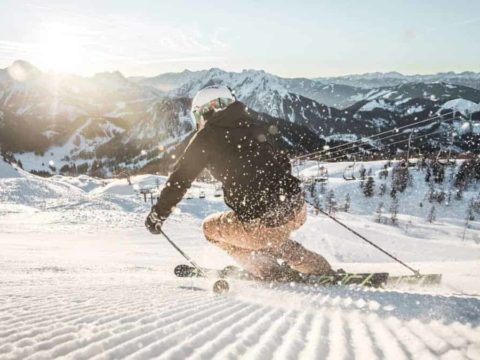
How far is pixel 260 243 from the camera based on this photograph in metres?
5.66

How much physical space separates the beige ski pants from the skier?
0.6 inches

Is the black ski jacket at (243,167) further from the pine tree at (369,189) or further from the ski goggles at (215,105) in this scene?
the pine tree at (369,189)

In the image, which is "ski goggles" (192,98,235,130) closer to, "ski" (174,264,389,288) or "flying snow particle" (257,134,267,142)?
"flying snow particle" (257,134,267,142)

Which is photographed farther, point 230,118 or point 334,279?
point 334,279

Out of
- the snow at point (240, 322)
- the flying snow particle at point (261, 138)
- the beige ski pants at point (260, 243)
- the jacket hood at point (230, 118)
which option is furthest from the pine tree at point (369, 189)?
the jacket hood at point (230, 118)

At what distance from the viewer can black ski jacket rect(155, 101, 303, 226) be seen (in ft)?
16.2

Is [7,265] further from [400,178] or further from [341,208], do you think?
[400,178]

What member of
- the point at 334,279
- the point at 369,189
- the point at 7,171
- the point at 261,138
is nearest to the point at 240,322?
the point at 261,138

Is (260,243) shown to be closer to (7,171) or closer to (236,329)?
(236,329)

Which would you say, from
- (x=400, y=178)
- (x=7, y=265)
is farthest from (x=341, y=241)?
(x=400, y=178)

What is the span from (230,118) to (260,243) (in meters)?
1.87

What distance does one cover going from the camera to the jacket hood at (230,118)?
4.89 m

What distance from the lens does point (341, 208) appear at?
146 m

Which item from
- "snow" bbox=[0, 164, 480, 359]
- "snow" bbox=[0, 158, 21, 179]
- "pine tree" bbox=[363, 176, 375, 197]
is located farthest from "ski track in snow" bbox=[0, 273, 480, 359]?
"pine tree" bbox=[363, 176, 375, 197]
